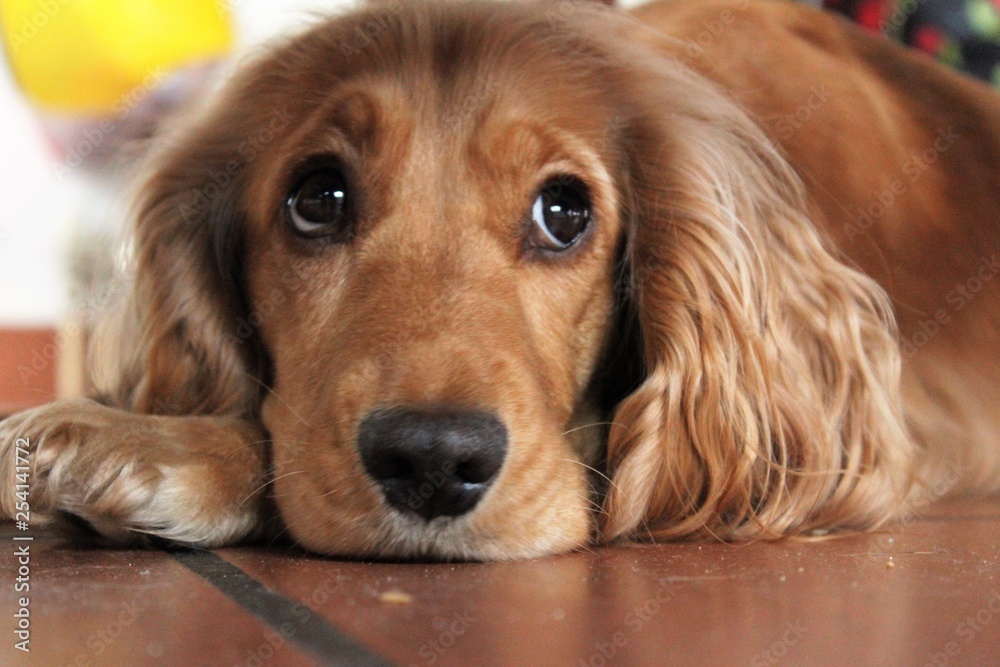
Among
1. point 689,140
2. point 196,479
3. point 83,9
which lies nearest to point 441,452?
point 196,479

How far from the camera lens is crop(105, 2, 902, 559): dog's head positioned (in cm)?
148

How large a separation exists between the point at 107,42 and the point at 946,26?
2.40 m

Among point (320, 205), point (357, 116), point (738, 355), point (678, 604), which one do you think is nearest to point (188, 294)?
point (320, 205)

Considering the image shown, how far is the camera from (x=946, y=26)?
10.2 ft

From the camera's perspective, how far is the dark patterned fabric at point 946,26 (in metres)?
3.03

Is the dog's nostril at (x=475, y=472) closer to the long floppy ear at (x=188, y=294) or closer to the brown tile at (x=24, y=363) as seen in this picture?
the long floppy ear at (x=188, y=294)

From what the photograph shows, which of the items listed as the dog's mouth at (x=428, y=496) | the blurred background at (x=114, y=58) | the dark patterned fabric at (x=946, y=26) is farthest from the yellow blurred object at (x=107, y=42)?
the dog's mouth at (x=428, y=496)

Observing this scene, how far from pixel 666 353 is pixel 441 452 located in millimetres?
647

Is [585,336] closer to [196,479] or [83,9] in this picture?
[196,479]

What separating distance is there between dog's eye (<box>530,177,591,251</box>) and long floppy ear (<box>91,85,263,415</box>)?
595mm

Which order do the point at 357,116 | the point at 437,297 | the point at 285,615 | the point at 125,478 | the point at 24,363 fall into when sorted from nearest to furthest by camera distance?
1. the point at 285,615
2. the point at 125,478
3. the point at 437,297
4. the point at 357,116
5. the point at 24,363

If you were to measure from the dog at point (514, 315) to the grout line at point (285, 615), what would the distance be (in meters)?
0.18

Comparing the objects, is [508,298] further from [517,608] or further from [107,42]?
[107,42]

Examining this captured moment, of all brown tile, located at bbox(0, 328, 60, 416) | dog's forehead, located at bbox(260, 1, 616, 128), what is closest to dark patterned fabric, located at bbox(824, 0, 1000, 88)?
dog's forehead, located at bbox(260, 1, 616, 128)
